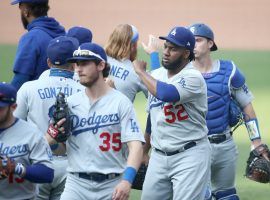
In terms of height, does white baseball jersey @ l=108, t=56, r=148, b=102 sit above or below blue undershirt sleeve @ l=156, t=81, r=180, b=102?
below

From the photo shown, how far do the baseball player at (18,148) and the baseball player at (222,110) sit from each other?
286 cm

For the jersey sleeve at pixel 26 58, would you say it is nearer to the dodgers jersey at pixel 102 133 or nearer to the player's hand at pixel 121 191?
the dodgers jersey at pixel 102 133

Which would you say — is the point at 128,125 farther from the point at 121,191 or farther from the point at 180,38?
the point at 180,38

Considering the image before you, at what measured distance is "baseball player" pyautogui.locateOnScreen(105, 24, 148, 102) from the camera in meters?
8.84

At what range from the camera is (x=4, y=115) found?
638 centimetres

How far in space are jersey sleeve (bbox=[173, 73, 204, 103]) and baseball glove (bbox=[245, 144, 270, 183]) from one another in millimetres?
1631

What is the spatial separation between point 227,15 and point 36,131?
20.5m

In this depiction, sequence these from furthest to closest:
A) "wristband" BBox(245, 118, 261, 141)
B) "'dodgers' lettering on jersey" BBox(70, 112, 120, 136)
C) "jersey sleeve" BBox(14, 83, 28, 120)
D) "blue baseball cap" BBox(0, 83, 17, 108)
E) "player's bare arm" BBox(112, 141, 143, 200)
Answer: "wristband" BBox(245, 118, 261, 141), "jersey sleeve" BBox(14, 83, 28, 120), "'dodgers' lettering on jersey" BBox(70, 112, 120, 136), "player's bare arm" BBox(112, 141, 143, 200), "blue baseball cap" BBox(0, 83, 17, 108)

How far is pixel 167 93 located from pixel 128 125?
31.2 inches

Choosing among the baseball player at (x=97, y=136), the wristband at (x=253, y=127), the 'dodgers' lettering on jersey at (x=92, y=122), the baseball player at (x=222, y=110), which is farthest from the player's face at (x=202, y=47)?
the 'dodgers' lettering on jersey at (x=92, y=122)

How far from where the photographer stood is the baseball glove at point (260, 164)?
9.06m

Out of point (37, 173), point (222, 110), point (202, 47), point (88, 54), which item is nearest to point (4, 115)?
point (37, 173)

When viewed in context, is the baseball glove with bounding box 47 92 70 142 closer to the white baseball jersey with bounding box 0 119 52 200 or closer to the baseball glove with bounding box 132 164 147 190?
the white baseball jersey with bounding box 0 119 52 200

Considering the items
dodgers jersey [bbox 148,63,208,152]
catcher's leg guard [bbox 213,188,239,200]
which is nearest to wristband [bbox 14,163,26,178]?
dodgers jersey [bbox 148,63,208,152]
